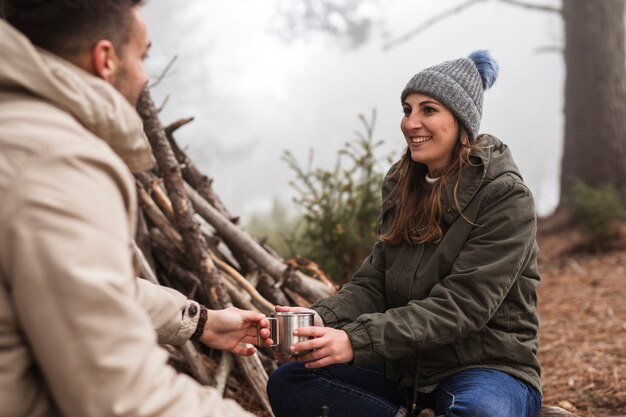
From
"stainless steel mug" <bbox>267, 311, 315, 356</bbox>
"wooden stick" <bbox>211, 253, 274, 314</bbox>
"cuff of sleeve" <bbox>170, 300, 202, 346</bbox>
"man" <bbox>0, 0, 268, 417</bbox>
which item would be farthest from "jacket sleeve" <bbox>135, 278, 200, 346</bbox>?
"wooden stick" <bbox>211, 253, 274, 314</bbox>

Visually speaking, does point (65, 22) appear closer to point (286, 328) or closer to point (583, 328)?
point (286, 328)

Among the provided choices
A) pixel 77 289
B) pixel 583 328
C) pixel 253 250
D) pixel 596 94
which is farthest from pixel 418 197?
pixel 596 94

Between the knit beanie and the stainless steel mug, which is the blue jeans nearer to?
the stainless steel mug

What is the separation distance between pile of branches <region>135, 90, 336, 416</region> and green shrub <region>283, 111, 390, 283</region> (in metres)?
0.64

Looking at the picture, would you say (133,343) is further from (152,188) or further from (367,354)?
(152,188)

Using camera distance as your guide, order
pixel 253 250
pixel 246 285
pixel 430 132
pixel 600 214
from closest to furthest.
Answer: pixel 430 132
pixel 246 285
pixel 253 250
pixel 600 214

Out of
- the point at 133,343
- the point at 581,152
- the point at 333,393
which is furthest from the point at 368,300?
the point at 581,152

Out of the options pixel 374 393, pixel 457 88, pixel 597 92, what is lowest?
pixel 374 393

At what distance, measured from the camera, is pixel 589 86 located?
799 cm

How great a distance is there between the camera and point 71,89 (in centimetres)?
134

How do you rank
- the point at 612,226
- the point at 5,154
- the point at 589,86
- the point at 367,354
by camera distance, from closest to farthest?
the point at 5,154 < the point at 367,354 < the point at 612,226 < the point at 589,86

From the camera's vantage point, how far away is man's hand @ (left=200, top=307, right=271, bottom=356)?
2.20 meters

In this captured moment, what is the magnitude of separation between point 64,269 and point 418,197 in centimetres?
167

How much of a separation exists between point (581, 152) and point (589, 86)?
718mm
